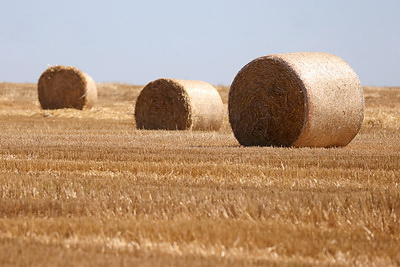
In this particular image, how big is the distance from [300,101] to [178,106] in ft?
20.3

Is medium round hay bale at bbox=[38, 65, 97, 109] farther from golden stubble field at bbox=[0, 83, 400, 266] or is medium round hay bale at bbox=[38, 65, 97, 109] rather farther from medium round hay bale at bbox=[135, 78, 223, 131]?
golden stubble field at bbox=[0, 83, 400, 266]

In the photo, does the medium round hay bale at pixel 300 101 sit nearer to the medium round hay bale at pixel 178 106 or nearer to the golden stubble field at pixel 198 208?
the golden stubble field at pixel 198 208

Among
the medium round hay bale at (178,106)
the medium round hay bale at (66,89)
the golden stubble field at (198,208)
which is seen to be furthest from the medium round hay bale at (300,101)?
the medium round hay bale at (66,89)

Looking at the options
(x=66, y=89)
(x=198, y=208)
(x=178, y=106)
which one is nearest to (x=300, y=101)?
(x=178, y=106)

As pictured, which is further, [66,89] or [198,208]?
[66,89]

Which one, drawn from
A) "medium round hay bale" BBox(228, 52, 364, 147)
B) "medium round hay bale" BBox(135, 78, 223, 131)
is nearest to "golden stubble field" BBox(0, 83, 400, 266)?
"medium round hay bale" BBox(228, 52, 364, 147)

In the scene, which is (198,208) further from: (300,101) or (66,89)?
(66,89)

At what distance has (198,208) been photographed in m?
6.05

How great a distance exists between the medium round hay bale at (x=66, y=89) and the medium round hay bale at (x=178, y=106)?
27.5ft

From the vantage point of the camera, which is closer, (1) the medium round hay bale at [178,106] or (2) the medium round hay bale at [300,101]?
(2) the medium round hay bale at [300,101]

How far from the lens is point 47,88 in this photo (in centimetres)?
2748

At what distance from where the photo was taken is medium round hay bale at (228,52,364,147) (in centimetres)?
1204

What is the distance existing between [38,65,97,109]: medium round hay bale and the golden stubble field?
53.9 feet

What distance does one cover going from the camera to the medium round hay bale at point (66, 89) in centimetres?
2695
